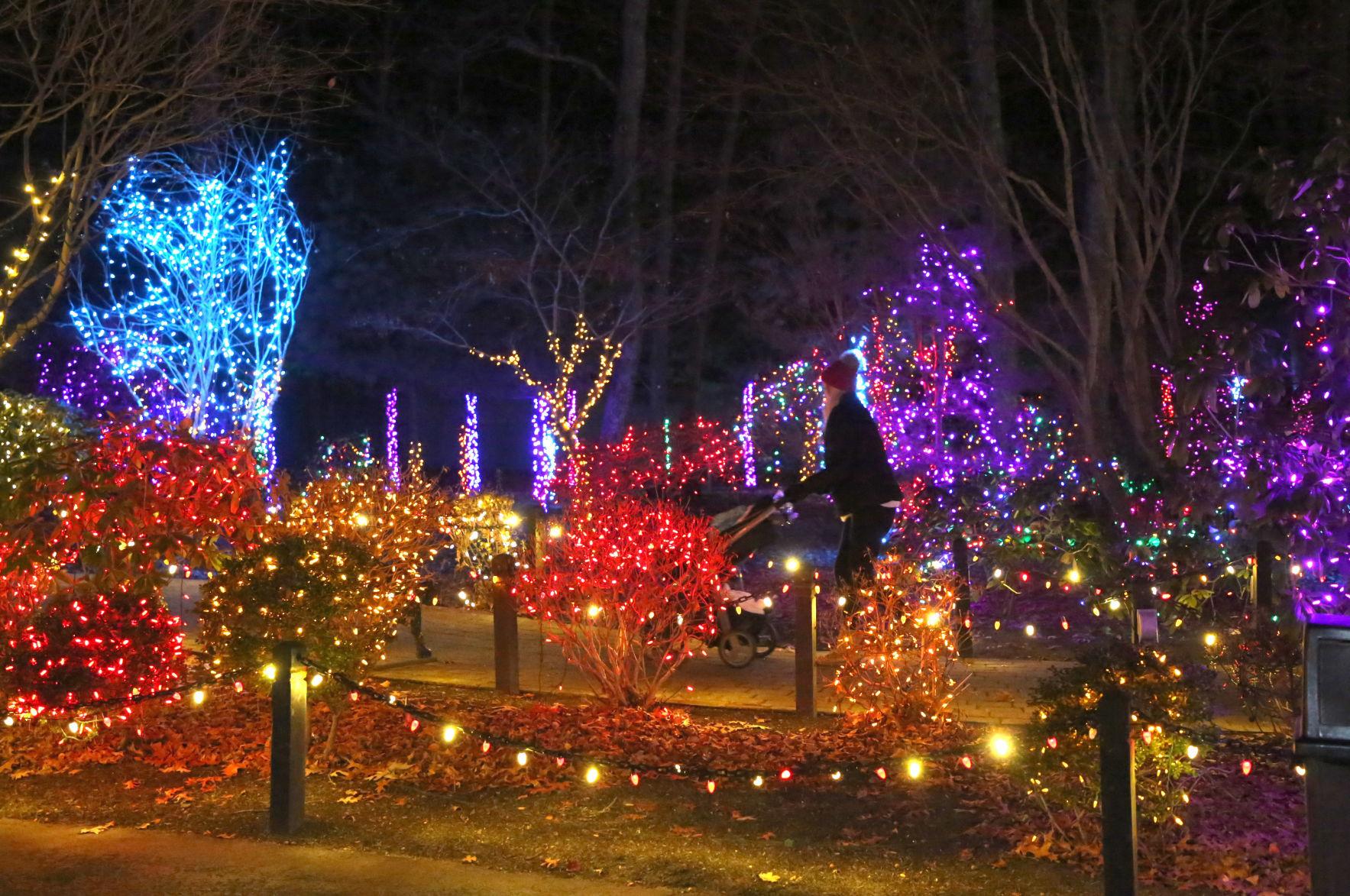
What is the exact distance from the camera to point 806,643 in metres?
8.22

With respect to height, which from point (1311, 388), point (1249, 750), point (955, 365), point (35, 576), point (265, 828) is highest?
point (955, 365)

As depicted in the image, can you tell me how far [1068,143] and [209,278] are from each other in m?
11.8

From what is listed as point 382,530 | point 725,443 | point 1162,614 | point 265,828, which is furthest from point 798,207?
point 265,828

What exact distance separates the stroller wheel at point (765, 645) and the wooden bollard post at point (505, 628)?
1.91 m

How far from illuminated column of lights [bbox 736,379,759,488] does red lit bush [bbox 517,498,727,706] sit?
15.3 metres

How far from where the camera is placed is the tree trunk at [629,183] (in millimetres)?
21562

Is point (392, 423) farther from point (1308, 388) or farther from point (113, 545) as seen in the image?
point (1308, 388)

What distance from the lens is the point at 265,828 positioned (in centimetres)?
635

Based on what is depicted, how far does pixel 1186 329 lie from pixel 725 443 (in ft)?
30.5

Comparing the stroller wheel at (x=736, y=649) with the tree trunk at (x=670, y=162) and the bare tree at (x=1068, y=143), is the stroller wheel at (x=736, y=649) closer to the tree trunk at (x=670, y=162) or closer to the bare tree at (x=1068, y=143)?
the bare tree at (x=1068, y=143)

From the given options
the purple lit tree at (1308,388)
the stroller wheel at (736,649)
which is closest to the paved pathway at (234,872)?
the purple lit tree at (1308,388)

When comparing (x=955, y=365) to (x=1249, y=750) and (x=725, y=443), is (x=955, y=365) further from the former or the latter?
(x=1249, y=750)

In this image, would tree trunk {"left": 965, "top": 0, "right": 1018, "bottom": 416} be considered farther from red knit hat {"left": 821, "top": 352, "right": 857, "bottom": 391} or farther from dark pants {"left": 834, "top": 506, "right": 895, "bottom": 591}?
dark pants {"left": 834, "top": 506, "right": 895, "bottom": 591}

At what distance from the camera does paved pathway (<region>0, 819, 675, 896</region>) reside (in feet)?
18.0
